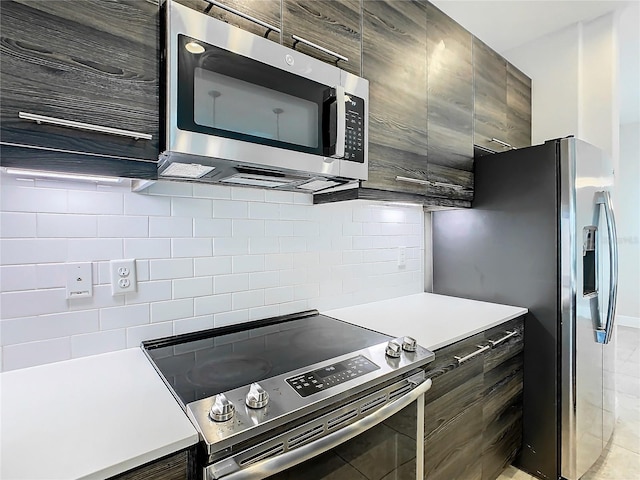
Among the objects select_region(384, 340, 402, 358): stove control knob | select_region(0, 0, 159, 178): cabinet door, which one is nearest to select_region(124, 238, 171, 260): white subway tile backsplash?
select_region(0, 0, 159, 178): cabinet door

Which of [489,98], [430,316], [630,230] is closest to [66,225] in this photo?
[430,316]

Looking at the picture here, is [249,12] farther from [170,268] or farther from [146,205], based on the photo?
[170,268]

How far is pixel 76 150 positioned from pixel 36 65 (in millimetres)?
195

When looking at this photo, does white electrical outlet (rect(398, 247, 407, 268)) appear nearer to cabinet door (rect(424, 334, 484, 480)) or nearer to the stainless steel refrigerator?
the stainless steel refrigerator

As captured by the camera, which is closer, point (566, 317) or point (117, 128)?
point (117, 128)

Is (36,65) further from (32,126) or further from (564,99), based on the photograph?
(564,99)

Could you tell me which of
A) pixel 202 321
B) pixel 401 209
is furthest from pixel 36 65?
pixel 401 209

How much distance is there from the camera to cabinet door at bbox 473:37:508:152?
2.01 m

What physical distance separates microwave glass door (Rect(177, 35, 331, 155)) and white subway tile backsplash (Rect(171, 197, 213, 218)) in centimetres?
44

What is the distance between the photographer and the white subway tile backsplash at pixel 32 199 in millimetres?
1019

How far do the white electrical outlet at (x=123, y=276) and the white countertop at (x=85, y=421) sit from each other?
9.9 inches

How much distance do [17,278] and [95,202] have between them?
1.02ft

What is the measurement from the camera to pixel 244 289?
1485 millimetres

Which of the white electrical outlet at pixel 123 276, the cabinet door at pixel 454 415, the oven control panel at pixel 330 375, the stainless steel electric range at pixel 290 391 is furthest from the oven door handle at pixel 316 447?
the white electrical outlet at pixel 123 276
